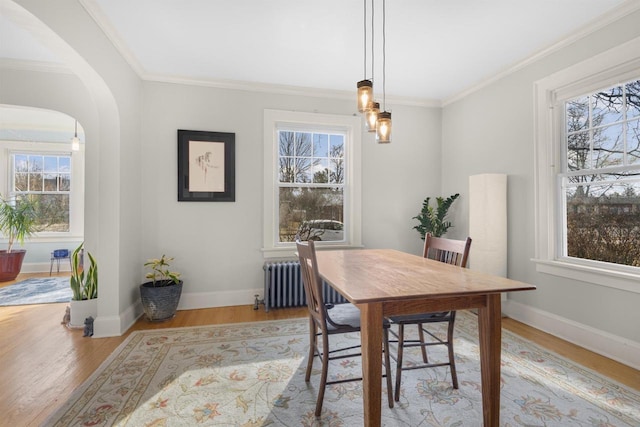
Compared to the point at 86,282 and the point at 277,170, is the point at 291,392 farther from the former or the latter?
the point at 277,170

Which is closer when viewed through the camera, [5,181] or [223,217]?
[223,217]

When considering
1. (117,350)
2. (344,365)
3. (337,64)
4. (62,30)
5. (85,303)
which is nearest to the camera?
(62,30)

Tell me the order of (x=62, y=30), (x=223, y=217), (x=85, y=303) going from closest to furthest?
(x=62, y=30)
(x=85, y=303)
(x=223, y=217)

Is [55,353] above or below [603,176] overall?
below

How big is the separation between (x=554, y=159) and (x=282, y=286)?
3074 millimetres

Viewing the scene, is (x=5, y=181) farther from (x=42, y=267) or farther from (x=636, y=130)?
(x=636, y=130)

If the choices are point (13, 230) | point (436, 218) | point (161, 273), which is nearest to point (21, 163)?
point (13, 230)

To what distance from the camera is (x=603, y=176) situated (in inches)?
107

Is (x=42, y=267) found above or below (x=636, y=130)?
below

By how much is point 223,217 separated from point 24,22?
91.3 inches

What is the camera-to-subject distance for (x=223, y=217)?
3.80m

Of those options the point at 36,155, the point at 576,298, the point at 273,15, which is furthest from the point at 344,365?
the point at 36,155

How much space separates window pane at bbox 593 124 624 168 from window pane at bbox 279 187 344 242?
2.60 meters

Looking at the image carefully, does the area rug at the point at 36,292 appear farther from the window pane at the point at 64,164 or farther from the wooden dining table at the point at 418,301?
the wooden dining table at the point at 418,301
